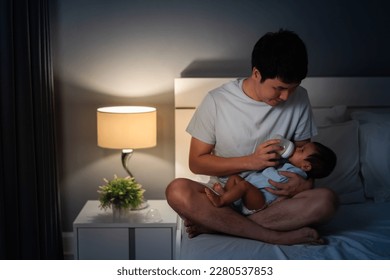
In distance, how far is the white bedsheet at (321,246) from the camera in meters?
1.70

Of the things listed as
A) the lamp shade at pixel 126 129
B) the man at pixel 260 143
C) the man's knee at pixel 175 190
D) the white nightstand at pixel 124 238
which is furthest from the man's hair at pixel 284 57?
the white nightstand at pixel 124 238

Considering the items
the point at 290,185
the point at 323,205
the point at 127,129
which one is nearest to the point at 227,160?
the point at 290,185

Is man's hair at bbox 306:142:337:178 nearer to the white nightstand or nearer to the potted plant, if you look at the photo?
the white nightstand

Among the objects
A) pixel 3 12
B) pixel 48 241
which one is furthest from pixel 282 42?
pixel 48 241

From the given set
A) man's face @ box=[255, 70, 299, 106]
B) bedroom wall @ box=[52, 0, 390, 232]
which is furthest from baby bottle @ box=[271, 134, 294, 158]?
bedroom wall @ box=[52, 0, 390, 232]

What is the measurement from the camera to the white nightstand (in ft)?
7.91

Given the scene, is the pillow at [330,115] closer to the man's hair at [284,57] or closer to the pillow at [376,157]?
the pillow at [376,157]

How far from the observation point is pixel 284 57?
185 centimetres

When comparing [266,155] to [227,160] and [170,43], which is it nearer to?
[227,160]

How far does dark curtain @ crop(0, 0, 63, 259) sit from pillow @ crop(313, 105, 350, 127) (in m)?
1.20

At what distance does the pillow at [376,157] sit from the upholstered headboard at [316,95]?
204 mm

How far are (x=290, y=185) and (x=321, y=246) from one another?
9.3 inches

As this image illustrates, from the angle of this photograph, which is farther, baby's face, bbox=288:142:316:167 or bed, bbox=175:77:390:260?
baby's face, bbox=288:142:316:167

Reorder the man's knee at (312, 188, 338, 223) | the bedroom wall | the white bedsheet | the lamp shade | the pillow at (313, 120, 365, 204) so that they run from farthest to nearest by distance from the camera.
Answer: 1. the bedroom wall
2. the lamp shade
3. the pillow at (313, 120, 365, 204)
4. the man's knee at (312, 188, 338, 223)
5. the white bedsheet
